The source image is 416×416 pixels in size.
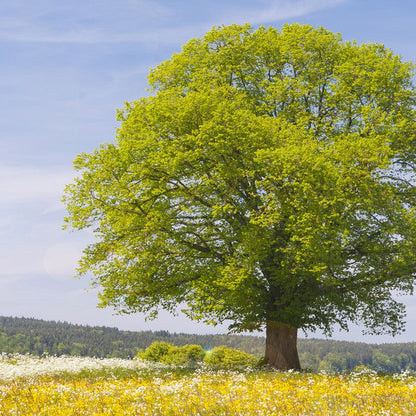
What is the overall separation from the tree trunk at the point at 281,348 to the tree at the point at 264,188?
71 mm

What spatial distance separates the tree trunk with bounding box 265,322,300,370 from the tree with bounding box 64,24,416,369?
71 mm

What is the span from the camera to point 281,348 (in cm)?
2633

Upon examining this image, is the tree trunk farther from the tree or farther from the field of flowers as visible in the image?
the field of flowers

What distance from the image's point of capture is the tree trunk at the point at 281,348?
26.2 m

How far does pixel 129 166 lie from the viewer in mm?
24266

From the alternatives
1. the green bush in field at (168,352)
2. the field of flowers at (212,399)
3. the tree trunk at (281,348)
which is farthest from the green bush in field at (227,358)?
the field of flowers at (212,399)

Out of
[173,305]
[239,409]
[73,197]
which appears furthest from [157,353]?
[239,409]

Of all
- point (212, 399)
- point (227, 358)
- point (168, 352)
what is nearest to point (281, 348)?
point (212, 399)

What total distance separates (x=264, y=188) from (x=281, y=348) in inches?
346

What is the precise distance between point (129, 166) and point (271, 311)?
34.4 feet

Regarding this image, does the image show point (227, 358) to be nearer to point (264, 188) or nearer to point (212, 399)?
point (264, 188)

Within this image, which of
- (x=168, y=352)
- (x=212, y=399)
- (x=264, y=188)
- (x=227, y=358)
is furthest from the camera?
(x=168, y=352)

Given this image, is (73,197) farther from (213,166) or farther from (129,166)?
(213,166)

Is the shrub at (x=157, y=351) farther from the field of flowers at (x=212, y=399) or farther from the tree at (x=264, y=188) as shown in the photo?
the field of flowers at (x=212, y=399)
